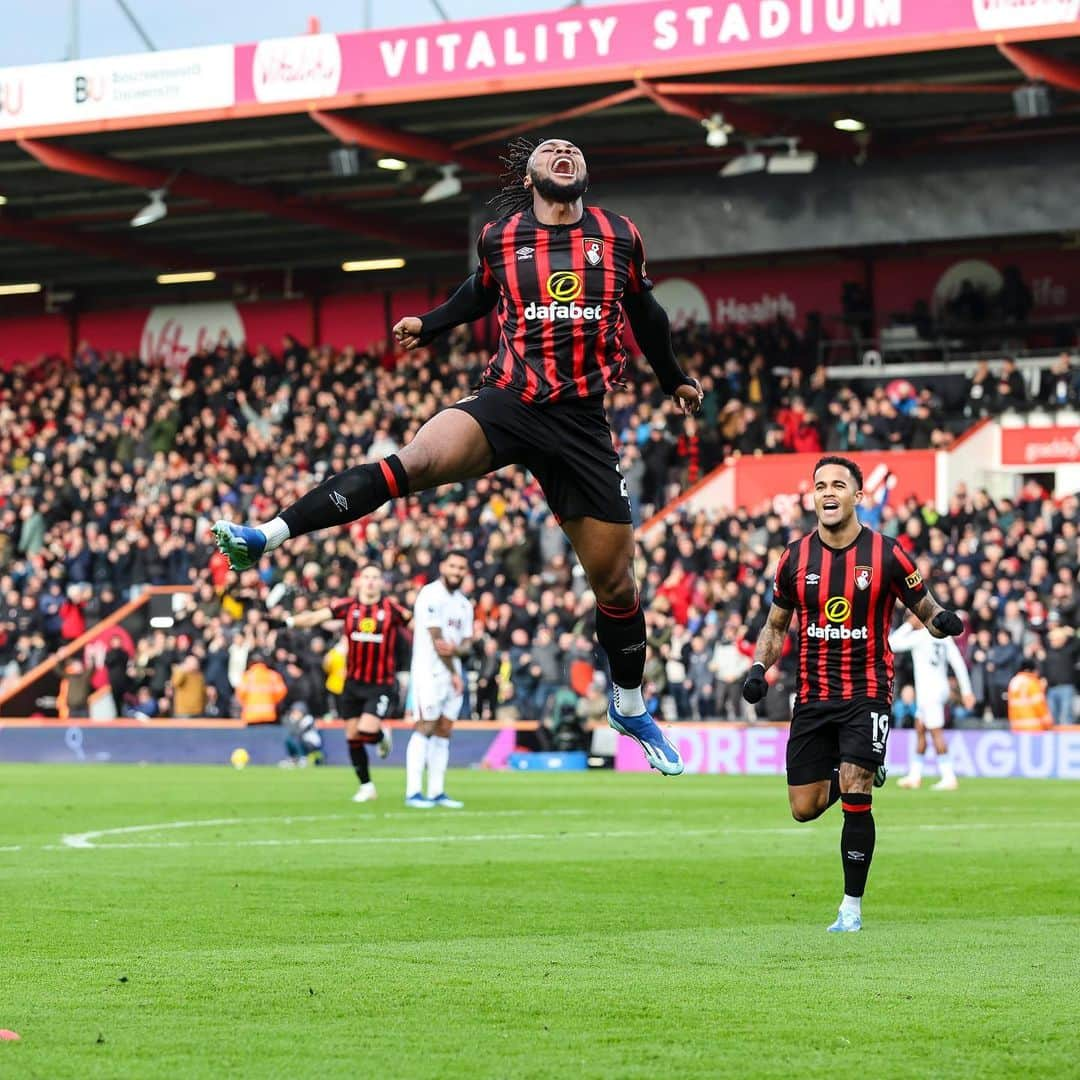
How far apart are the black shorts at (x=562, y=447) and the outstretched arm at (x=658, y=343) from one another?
49 centimetres

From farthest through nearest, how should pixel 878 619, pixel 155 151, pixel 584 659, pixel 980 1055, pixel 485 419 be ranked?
pixel 155 151 → pixel 584 659 → pixel 878 619 → pixel 485 419 → pixel 980 1055

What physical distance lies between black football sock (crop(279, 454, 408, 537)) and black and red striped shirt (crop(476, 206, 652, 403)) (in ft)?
2.20

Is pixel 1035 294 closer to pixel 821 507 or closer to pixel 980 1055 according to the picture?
pixel 821 507

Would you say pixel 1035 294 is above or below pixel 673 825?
above

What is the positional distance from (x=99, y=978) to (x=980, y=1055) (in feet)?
11.1

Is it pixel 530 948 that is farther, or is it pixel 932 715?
pixel 932 715

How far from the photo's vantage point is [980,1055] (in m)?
6.46

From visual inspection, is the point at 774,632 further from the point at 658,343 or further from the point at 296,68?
the point at 296,68

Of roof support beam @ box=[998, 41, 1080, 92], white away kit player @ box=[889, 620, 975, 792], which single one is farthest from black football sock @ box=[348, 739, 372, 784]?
roof support beam @ box=[998, 41, 1080, 92]

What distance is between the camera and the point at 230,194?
127 feet

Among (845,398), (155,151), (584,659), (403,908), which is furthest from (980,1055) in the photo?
(155,151)

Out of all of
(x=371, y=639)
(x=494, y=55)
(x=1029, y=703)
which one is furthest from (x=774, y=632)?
(x=494, y=55)

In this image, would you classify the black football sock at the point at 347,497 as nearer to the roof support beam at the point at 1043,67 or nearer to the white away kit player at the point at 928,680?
the white away kit player at the point at 928,680

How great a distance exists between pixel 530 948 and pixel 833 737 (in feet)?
7.17
